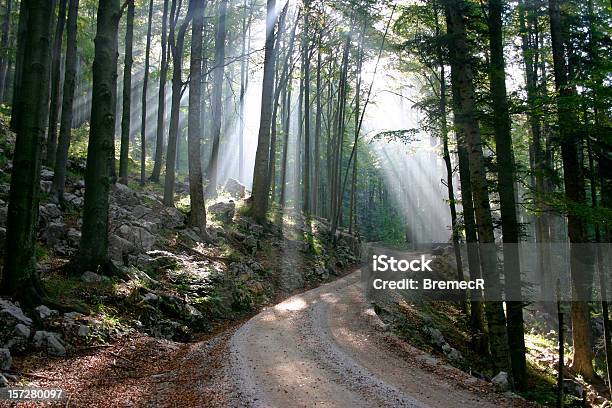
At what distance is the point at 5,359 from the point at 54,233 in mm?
5751

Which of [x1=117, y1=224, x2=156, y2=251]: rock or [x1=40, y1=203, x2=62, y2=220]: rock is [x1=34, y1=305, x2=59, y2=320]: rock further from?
[x1=40, y1=203, x2=62, y2=220]: rock

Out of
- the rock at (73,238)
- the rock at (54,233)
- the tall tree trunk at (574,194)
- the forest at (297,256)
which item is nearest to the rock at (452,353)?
the forest at (297,256)

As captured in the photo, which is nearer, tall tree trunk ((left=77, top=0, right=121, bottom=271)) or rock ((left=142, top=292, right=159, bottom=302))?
tall tree trunk ((left=77, top=0, right=121, bottom=271))

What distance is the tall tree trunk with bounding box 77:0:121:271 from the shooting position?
8.66 meters

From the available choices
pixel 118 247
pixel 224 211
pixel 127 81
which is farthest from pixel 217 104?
pixel 118 247

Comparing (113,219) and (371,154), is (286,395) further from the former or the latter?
(371,154)

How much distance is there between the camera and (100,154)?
348 inches

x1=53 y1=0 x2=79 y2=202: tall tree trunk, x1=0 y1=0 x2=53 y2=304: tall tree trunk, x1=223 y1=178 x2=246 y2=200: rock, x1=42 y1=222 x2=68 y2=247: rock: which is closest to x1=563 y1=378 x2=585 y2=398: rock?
x1=0 y1=0 x2=53 y2=304: tall tree trunk

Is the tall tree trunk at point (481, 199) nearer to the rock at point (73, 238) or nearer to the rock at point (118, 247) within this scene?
the rock at point (118, 247)

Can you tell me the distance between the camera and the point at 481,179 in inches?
369

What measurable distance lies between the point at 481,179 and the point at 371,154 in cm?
4092

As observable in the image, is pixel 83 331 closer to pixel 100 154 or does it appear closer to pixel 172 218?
pixel 100 154

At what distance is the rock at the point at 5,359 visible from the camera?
5.23 meters

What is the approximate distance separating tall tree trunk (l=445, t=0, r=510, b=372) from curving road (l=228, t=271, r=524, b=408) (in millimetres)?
1755
